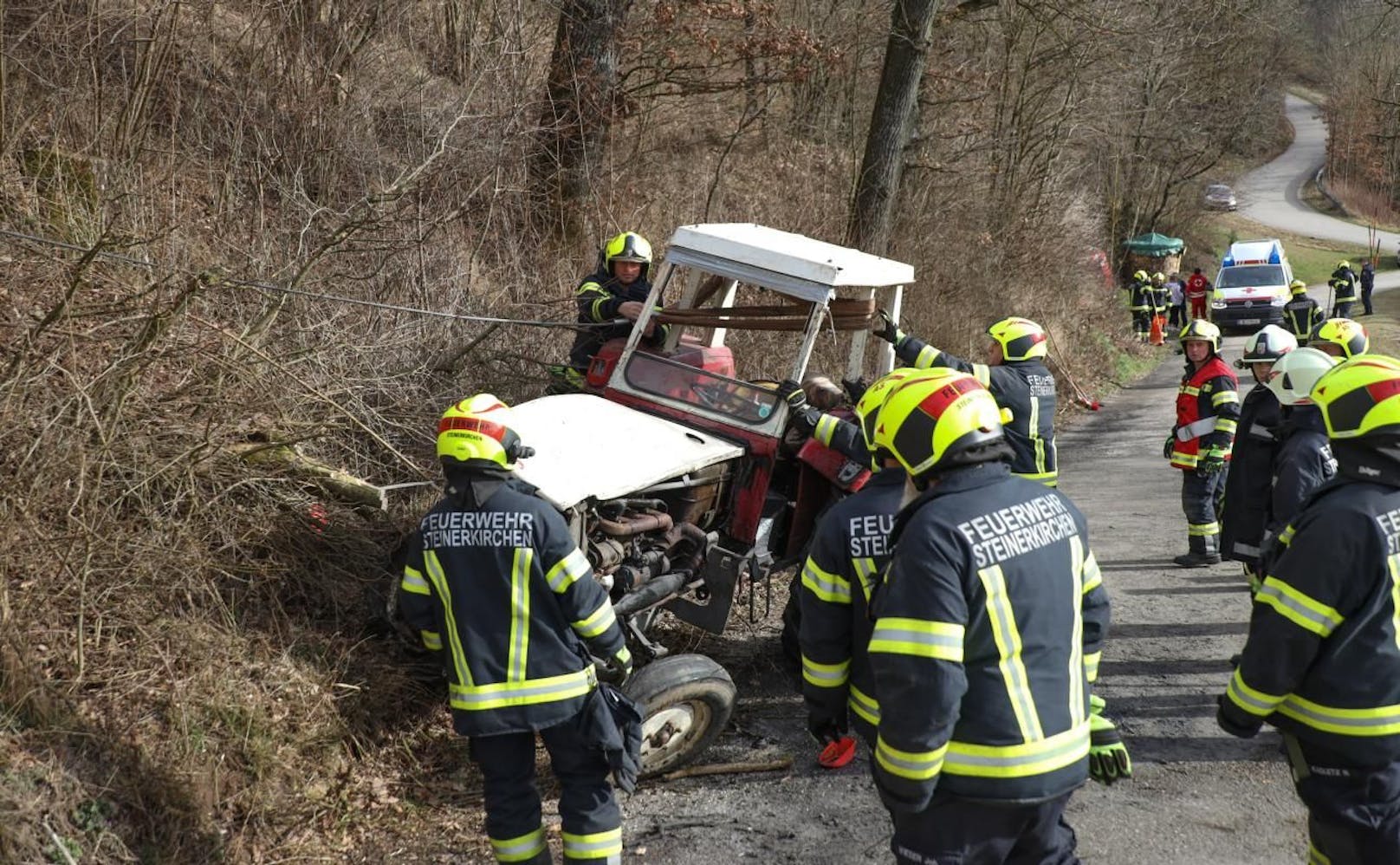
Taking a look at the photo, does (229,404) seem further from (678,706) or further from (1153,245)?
(1153,245)

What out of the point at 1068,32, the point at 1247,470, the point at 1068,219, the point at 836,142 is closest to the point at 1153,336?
the point at 1068,219

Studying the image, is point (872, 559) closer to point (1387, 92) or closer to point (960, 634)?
point (960, 634)

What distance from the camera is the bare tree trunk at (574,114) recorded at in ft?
33.5

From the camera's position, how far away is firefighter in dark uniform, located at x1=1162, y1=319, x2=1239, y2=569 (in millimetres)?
8047

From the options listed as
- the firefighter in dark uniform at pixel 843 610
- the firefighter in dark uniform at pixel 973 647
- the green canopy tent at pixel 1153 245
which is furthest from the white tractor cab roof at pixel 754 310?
the green canopy tent at pixel 1153 245

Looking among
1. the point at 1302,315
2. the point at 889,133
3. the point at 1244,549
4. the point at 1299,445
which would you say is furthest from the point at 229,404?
the point at 1302,315

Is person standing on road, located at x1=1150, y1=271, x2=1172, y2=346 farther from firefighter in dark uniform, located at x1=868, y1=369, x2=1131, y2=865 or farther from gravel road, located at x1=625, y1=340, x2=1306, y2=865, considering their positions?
firefighter in dark uniform, located at x1=868, y1=369, x2=1131, y2=865

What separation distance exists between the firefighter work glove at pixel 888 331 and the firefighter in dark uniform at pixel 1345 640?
2980mm

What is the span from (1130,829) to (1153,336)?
69.5 ft

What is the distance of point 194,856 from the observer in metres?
4.12

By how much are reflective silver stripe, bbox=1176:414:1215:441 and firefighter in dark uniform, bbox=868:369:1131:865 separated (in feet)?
18.3

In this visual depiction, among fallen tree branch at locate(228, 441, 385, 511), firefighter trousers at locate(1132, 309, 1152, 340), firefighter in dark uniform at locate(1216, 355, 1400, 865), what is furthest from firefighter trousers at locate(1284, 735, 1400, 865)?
firefighter trousers at locate(1132, 309, 1152, 340)

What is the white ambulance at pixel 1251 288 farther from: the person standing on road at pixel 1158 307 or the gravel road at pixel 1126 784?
the gravel road at pixel 1126 784

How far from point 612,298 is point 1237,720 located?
167 inches
